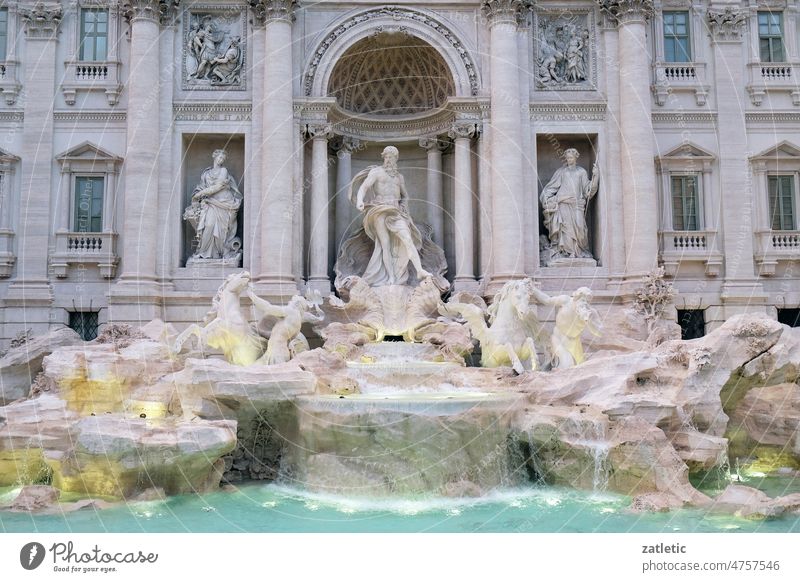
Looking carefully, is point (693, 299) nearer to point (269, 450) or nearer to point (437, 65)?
point (437, 65)

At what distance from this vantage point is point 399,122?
20.8 m

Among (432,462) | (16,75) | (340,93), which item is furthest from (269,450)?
(16,75)

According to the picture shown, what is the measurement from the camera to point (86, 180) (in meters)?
19.8

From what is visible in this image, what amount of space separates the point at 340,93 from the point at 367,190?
361 centimetres

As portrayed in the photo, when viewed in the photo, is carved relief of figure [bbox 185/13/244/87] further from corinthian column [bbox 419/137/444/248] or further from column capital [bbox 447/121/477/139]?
column capital [bbox 447/121/477/139]

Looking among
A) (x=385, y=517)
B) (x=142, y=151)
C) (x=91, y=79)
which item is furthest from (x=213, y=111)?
(x=385, y=517)

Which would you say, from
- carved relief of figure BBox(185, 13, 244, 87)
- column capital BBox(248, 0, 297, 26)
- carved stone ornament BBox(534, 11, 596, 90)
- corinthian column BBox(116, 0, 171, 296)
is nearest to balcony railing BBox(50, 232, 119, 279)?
corinthian column BBox(116, 0, 171, 296)

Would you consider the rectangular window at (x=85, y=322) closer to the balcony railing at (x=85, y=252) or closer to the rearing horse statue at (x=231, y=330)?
the balcony railing at (x=85, y=252)

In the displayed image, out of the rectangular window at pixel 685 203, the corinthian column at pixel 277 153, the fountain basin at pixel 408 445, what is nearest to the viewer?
the fountain basin at pixel 408 445

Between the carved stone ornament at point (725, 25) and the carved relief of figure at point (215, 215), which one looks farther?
the carved stone ornament at point (725, 25)

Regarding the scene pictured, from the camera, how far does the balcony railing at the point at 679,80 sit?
788 inches

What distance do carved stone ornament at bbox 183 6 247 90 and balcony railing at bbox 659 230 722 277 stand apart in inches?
476

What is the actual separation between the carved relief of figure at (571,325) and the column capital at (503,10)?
7987 millimetres

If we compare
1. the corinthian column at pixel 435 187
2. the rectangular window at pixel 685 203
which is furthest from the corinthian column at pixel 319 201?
the rectangular window at pixel 685 203
